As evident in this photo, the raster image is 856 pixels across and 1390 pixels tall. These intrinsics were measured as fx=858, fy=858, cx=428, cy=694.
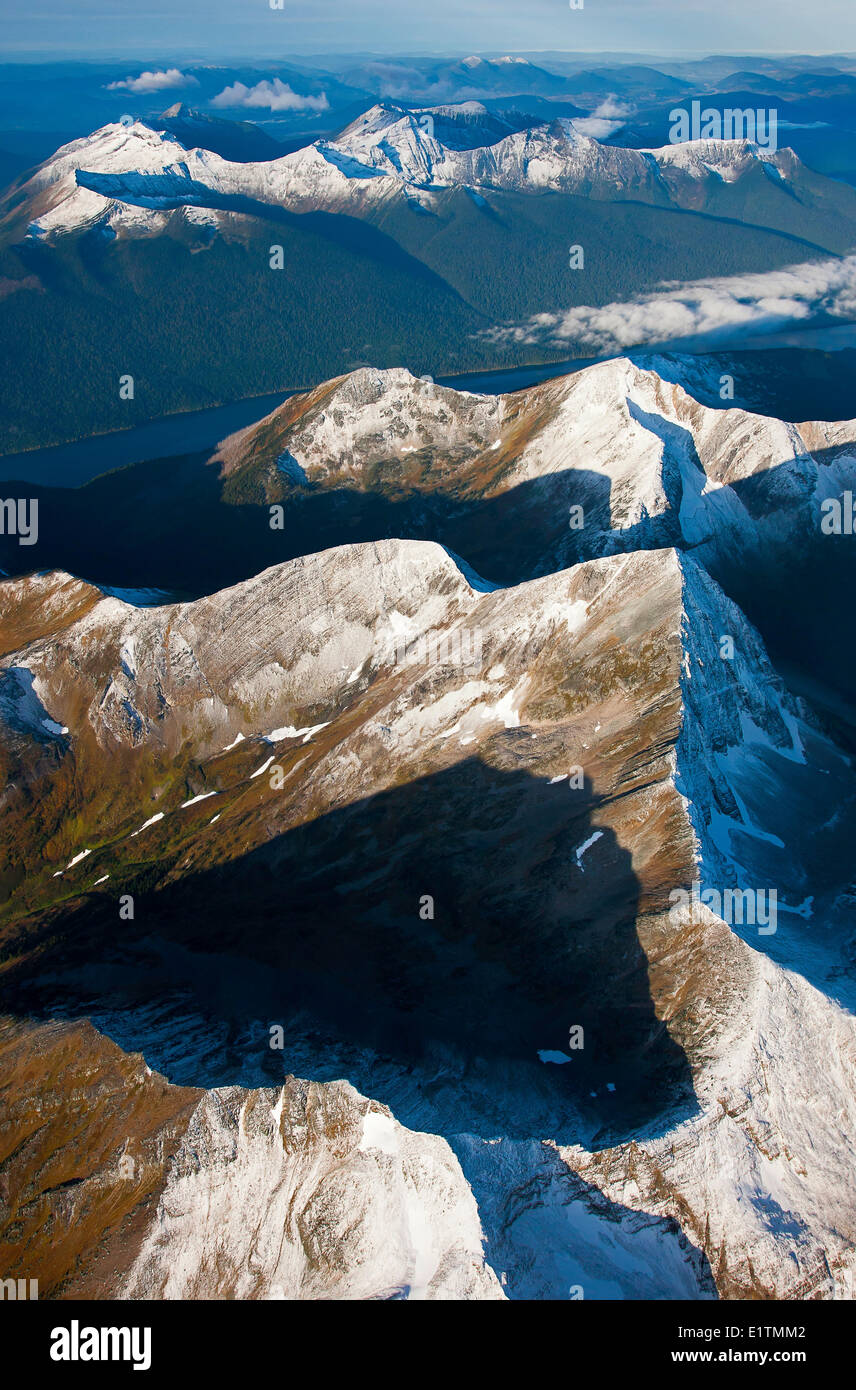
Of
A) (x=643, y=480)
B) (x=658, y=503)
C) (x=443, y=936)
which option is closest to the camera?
(x=443, y=936)

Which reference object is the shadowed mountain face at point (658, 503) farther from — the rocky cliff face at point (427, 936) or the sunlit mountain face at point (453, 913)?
the rocky cliff face at point (427, 936)

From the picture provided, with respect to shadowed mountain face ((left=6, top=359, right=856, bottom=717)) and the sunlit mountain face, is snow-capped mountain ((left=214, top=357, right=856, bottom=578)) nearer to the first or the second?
shadowed mountain face ((left=6, top=359, right=856, bottom=717))

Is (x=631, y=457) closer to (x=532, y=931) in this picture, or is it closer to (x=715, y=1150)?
(x=532, y=931)

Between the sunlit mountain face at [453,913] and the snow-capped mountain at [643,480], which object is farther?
the snow-capped mountain at [643,480]

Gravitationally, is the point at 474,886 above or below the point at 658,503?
below

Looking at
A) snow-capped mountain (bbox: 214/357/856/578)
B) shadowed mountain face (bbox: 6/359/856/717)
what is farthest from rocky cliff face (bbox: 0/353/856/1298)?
shadowed mountain face (bbox: 6/359/856/717)

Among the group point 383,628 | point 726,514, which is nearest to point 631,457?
point 726,514

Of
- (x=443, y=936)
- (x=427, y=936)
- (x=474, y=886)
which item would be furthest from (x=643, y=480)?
(x=427, y=936)

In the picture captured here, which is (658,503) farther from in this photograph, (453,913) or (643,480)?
(453,913)

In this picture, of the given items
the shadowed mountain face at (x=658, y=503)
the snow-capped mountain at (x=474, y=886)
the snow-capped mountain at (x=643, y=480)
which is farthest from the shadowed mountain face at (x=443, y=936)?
the snow-capped mountain at (x=643, y=480)

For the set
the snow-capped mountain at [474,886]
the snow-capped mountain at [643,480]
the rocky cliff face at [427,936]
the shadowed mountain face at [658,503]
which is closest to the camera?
the snow-capped mountain at [474,886]

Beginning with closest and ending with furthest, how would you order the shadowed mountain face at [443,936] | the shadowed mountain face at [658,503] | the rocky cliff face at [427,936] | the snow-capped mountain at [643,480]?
the rocky cliff face at [427,936], the shadowed mountain face at [443,936], the shadowed mountain face at [658,503], the snow-capped mountain at [643,480]

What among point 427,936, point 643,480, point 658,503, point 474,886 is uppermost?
point 643,480
